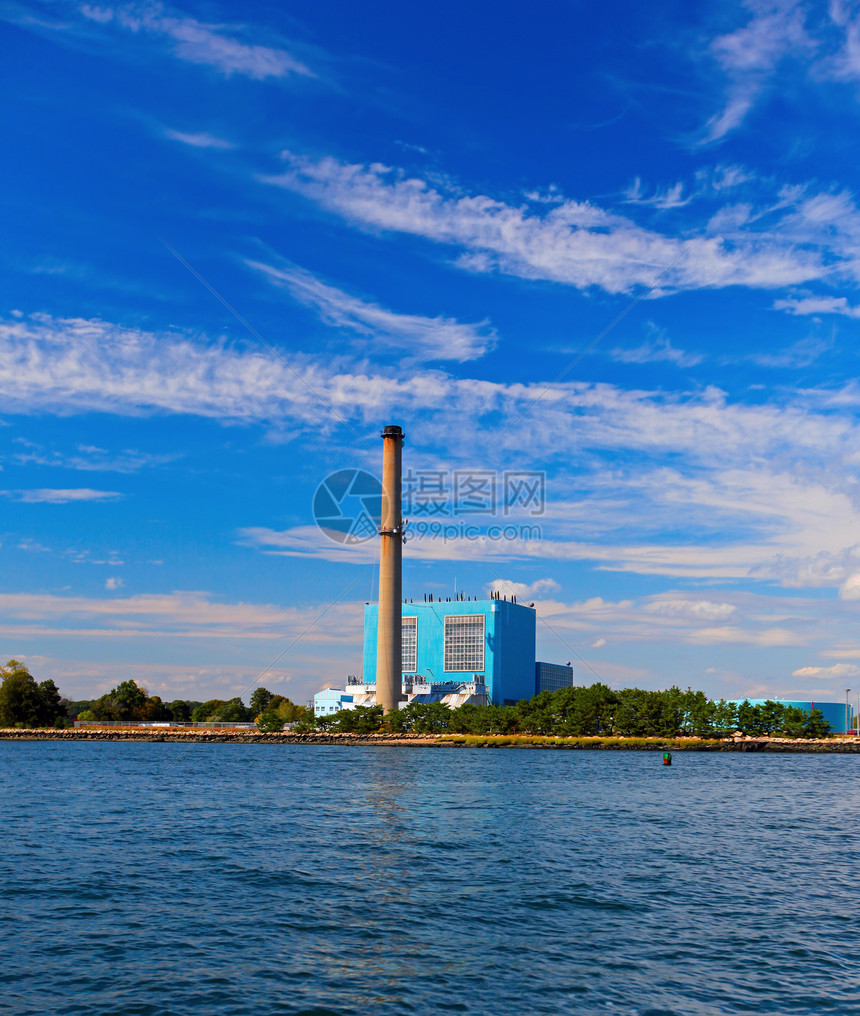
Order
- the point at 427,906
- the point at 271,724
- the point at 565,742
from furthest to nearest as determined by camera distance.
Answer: the point at 271,724 < the point at 565,742 < the point at 427,906

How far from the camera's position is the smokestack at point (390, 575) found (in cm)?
15812

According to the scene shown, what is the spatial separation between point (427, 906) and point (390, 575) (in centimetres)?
13202

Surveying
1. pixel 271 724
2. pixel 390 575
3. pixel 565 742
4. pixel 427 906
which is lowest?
pixel 271 724

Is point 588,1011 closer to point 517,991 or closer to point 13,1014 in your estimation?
point 517,991

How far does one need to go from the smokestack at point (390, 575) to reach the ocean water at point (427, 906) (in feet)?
332

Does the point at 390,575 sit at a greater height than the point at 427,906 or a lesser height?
greater

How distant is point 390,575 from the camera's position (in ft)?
519

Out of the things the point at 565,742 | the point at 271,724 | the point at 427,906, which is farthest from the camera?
the point at 271,724

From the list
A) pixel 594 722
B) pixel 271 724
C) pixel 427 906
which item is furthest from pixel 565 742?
pixel 427 906

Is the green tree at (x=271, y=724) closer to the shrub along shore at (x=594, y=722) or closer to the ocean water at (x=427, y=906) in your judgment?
the shrub along shore at (x=594, y=722)

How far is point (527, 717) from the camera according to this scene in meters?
162

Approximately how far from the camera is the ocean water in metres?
18.9

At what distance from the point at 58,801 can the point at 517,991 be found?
153 feet

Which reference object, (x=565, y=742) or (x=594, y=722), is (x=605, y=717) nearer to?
(x=594, y=722)
